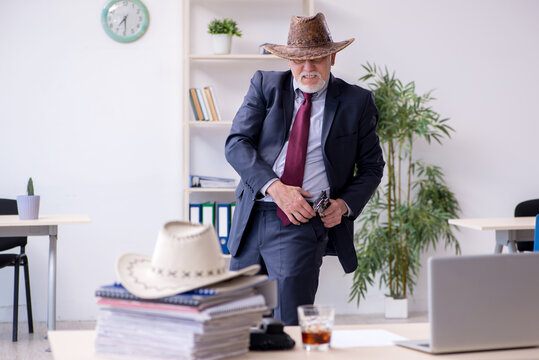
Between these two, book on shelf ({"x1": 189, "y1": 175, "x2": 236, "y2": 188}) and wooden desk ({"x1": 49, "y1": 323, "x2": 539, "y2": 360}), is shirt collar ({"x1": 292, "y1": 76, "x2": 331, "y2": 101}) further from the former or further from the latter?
book on shelf ({"x1": 189, "y1": 175, "x2": 236, "y2": 188})

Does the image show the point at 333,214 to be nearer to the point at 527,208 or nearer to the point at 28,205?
the point at 28,205

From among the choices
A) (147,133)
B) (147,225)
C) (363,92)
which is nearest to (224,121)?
(147,133)

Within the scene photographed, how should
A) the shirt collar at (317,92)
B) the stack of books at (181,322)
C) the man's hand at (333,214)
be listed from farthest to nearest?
1. the shirt collar at (317,92)
2. the man's hand at (333,214)
3. the stack of books at (181,322)

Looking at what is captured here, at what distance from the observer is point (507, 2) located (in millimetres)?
5344

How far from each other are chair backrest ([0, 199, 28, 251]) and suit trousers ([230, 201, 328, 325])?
2.43 metres

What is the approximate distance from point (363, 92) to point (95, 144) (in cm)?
285

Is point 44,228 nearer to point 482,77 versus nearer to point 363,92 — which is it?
point 363,92

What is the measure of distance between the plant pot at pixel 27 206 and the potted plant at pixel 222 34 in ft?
5.61

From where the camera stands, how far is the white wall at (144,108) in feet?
16.2

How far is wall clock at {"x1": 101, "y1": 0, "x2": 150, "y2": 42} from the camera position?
195 inches

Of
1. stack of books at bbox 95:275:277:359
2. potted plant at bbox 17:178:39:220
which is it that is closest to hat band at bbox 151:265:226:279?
stack of books at bbox 95:275:277:359

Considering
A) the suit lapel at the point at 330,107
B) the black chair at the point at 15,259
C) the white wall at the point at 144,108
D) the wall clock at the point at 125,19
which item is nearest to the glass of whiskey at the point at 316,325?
the suit lapel at the point at 330,107

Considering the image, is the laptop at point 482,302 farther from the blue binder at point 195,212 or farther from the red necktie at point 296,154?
the blue binder at point 195,212

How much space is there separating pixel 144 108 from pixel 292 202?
2898 mm
